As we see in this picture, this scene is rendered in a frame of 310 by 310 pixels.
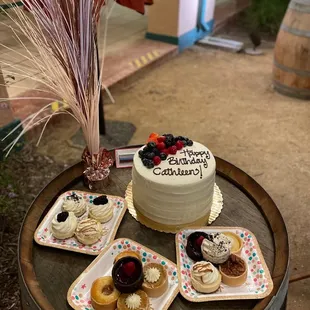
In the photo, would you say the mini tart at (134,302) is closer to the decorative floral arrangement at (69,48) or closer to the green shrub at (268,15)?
the decorative floral arrangement at (69,48)

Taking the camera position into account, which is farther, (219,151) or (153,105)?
(153,105)

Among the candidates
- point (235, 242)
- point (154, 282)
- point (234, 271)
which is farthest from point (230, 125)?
point (154, 282)

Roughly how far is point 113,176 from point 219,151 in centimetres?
141

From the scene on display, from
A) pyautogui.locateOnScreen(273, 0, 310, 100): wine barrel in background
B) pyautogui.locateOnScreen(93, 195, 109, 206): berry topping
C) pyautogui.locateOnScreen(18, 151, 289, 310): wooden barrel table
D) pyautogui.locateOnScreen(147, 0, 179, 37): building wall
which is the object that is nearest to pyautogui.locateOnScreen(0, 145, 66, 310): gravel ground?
pyautogui.locateOnScreen(18, 151, 289, 310): wooden barrel table

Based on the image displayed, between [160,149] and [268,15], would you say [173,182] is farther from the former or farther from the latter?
[268,15]

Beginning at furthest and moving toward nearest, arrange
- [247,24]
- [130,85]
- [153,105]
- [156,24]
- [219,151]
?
[247,24], [156,24], [130,85], [153,105], [219,151]

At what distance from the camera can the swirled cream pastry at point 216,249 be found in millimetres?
1246

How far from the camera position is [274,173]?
2686mm

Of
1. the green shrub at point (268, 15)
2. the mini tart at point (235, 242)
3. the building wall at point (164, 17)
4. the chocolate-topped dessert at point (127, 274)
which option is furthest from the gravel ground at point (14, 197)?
the green shrub at point (268, 15)

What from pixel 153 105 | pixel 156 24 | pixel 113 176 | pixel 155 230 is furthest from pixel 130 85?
pixel 155 230

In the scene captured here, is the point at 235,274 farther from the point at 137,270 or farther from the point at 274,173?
the point at 274,173

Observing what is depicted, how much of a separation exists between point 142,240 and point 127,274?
0.21 metres

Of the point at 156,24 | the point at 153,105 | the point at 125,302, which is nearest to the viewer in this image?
the point at 125,302

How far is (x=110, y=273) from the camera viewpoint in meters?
1.27
